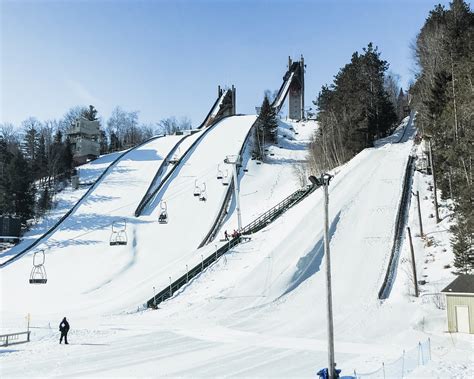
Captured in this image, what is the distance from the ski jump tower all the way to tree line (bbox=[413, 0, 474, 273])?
45.9 metres

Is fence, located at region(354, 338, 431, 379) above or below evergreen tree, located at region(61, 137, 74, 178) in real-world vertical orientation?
below

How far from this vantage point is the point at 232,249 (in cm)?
3816

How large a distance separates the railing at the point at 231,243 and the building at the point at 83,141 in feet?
125

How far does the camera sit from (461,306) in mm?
22516

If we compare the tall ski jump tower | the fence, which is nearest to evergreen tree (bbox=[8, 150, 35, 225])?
the fence

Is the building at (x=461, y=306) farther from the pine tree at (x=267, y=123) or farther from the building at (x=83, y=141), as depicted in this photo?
the building at (x=83, y=141)

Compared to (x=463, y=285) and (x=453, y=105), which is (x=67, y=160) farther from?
(x=463, y=285)

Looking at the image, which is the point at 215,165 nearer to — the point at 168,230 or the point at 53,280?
the point at 168,230

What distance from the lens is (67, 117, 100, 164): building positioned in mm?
75062

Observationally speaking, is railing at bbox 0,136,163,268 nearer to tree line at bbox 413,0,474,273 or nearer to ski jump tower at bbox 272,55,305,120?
tree line at bbox 413,0,474,273

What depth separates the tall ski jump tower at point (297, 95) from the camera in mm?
105688

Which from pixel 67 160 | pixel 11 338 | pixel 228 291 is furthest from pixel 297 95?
pixel 11 338

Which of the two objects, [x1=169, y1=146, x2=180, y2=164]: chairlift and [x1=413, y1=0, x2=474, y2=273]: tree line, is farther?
[x1=169, y1=146, x2=180, y2=164]: chairlift

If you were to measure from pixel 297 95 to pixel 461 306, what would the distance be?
88.9m
